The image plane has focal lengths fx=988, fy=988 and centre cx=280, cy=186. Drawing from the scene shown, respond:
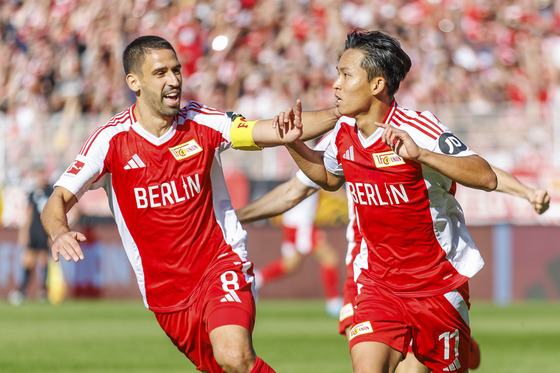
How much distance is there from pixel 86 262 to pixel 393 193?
14236mm

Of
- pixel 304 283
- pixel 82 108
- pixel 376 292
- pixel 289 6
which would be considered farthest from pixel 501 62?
pixel 376 292

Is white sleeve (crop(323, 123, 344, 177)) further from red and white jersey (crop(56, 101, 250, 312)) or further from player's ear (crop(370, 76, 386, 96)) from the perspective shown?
red and white jersey (crop(56, 101, 250, 312))

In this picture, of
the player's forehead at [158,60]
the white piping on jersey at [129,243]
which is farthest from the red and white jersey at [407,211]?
the white piping on jersey at [129,243]

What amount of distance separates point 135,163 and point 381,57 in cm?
163

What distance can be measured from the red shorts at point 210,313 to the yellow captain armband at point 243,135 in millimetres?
738

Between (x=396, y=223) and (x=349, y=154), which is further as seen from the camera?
(x=349, y=154)

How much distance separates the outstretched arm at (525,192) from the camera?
230 inches

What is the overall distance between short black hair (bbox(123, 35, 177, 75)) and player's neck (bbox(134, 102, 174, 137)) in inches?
9.4

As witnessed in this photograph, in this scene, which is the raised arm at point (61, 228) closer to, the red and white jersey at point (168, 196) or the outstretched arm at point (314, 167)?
the red and white jersey at point (168, 196)

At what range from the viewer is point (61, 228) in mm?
5527

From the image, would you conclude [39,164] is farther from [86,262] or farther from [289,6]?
[289,6]

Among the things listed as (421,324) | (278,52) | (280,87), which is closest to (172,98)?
(421,324)

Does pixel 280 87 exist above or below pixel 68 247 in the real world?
above

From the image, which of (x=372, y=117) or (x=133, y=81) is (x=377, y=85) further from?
(x=133, y=81)
